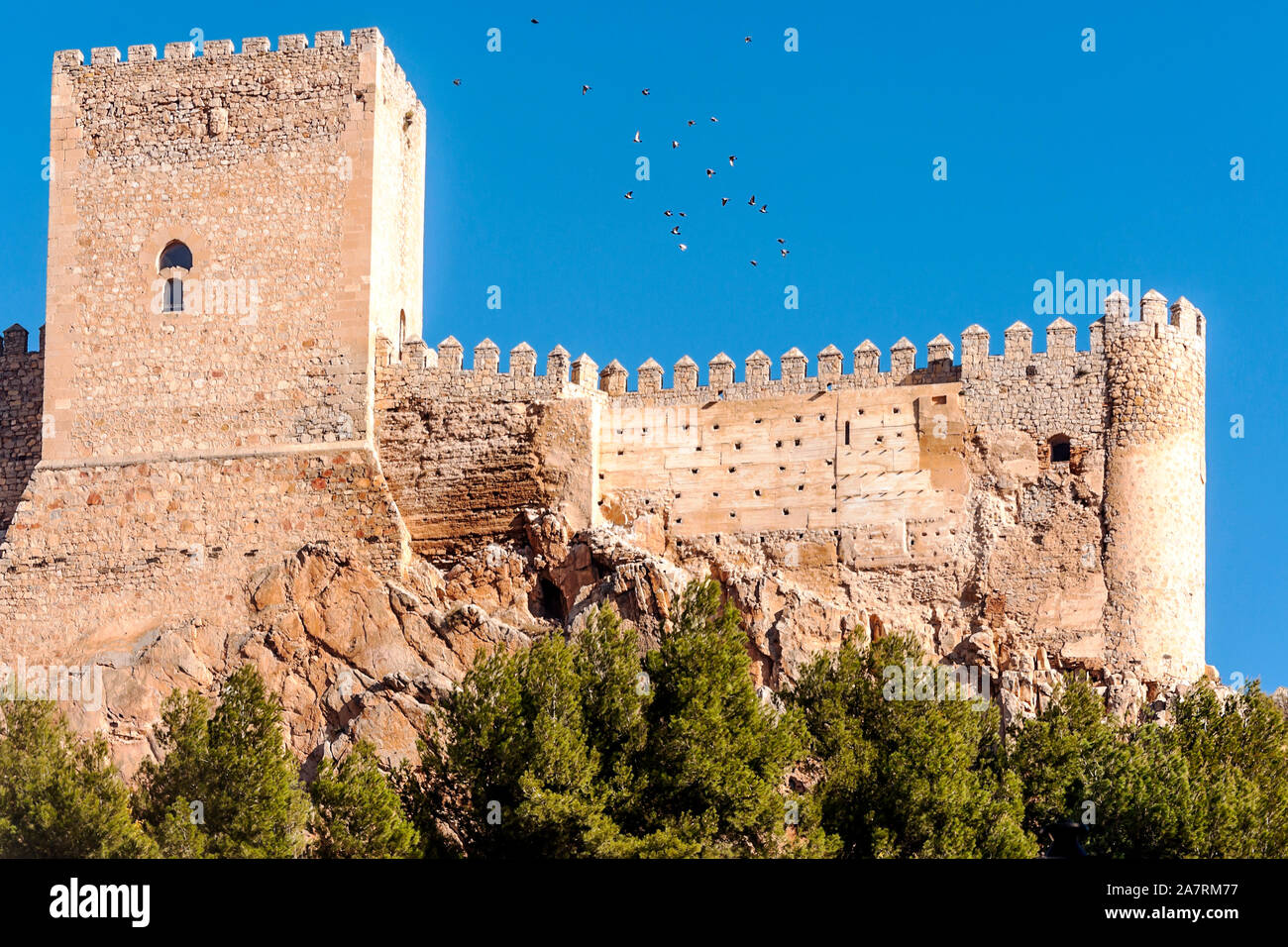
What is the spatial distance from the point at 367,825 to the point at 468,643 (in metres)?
5.89

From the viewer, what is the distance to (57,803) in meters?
31.8

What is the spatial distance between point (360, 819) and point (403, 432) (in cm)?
990

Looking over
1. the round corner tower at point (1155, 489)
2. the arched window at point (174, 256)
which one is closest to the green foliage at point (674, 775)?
the round corner tower at point (1155, 489)

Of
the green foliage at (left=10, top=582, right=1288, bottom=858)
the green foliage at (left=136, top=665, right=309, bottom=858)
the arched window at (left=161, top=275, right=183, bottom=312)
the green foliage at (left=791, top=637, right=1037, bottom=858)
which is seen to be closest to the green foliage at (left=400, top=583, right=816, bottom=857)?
the green foliage at (left=10, top=582, right=1288, bottom=858)

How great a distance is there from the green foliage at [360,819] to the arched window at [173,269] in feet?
38.2

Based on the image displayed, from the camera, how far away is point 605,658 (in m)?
34.5

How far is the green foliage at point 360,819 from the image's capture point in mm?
31828

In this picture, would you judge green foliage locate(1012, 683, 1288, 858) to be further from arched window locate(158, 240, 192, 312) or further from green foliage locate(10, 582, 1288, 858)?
arched window locate(158, 240, 192, 312)

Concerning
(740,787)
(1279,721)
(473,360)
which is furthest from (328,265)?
(1279,721)

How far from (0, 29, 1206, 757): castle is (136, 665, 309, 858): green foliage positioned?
5313mm

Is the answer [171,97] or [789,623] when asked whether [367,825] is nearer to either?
[789,623]

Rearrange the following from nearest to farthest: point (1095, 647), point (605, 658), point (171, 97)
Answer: point (605, 658)
point (1095, 647)
point (171, 97)
